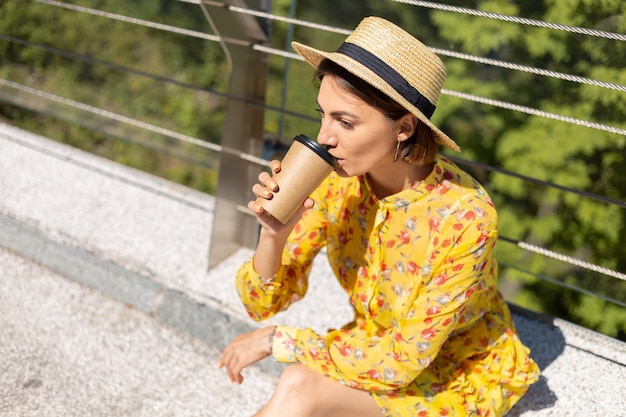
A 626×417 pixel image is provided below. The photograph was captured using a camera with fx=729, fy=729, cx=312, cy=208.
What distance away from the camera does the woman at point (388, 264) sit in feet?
5.63

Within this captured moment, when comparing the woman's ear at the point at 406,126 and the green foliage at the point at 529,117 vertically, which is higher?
the woman's ear at the point at 406,126

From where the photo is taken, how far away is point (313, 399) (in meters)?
1.86

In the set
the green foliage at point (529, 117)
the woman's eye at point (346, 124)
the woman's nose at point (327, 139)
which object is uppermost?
the woman's eye at point (346, 124)

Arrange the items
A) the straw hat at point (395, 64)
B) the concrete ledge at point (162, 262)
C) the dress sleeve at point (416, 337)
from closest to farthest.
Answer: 1. the straw hat at point (395, 64)
2. the dress sleeve at point (416, 337)
3. the concrete ledge at point (162, 262)

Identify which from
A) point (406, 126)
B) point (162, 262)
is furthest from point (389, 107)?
→ point (162, 262)

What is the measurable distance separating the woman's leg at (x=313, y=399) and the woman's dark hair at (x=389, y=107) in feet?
2.00

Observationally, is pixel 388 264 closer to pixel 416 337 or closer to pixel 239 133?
pixel 416 337

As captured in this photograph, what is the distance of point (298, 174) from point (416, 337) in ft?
1.65

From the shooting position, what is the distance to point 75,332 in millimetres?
2752

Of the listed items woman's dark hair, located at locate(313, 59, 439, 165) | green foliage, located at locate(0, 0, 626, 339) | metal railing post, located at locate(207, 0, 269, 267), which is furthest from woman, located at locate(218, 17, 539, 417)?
green foliage, located at locate(0, 0, 626, 339)

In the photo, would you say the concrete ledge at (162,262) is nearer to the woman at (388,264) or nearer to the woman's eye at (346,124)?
the woman at (388,264)

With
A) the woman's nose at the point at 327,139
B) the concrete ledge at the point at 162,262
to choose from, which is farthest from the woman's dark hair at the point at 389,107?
the concrete ledge at the point at 162,262

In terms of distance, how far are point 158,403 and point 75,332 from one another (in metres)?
0.53

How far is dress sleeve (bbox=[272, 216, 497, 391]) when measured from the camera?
1791 millimetres
